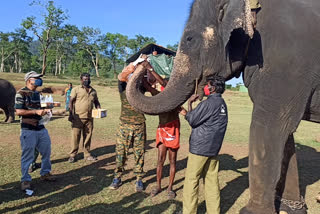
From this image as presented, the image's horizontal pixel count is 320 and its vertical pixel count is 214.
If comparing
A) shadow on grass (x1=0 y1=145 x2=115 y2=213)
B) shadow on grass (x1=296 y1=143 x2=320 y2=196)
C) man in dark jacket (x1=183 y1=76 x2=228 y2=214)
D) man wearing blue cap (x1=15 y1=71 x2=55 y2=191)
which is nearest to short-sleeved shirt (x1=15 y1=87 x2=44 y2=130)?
man wearing blue cap (x1=15 y1=71 x2=55 y2=191)

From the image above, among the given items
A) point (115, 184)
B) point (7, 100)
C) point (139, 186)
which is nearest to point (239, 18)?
point (139, 186)

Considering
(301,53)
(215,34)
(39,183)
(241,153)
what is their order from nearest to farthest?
1. (301,53)
2. (215,34)
3. (39,183)
4. (241,153)

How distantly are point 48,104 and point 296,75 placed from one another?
4018 millimetres

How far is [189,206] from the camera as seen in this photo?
10.5 ft

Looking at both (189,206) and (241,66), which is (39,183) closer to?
(189,206)

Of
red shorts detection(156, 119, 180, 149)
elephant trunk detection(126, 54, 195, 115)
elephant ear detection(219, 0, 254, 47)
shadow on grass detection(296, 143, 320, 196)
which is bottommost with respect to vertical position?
shadow on grass detection(296, 143, 320, 196)

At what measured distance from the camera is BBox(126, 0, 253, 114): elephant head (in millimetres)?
2883

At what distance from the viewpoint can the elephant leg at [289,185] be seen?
3775 millimetres

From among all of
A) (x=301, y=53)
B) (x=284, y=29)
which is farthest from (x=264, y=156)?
(x=284, y=29)

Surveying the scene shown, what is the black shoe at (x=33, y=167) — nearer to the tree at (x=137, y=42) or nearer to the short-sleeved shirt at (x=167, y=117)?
the short-sleeved shirt at (x=167, y=117)

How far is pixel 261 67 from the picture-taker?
109 inches

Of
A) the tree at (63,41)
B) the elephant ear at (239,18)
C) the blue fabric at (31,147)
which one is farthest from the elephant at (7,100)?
the tree at (63,41)

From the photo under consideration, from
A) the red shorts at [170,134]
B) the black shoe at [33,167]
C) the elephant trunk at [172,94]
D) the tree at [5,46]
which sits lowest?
the black shoe at [33,167]

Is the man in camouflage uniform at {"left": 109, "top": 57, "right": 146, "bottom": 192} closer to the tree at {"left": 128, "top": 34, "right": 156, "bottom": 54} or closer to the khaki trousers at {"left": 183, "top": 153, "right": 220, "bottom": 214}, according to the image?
the khaki trousers at {"left": 183, "top": 153, "right": 220, "bottom": 214}
